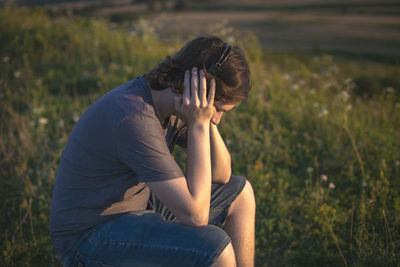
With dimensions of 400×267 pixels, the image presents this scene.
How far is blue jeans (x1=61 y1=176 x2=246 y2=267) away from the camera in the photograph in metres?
1.37

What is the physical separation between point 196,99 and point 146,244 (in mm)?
687

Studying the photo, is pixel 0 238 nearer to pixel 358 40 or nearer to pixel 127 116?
pixel 127 116

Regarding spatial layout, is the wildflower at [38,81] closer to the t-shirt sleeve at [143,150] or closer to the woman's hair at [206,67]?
the woman's hair at [206,67]

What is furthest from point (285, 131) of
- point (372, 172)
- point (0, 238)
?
point (0, 238)

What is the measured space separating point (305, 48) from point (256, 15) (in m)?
11.3

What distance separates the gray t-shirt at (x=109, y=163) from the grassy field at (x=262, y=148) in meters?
0.90

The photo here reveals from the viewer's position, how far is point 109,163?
1469 mm

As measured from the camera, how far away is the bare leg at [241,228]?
1847mm

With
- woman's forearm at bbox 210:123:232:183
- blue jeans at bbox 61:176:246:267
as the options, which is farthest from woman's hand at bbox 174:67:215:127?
blue jeans at bbox 61:176:246:267

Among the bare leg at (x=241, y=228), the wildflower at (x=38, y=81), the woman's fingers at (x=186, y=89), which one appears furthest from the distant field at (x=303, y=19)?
the bare leg at (x=241, y=228)

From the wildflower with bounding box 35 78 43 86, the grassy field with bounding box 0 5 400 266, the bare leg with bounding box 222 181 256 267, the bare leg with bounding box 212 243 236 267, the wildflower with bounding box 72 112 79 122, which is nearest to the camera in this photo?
the bare leg with bounding box 212 243 236 267

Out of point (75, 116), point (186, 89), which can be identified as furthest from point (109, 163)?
point (75, 116)

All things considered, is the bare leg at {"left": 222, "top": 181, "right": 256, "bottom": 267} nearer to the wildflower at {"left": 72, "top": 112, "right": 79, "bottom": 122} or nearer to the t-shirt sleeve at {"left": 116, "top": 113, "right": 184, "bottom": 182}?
the t-shirt sleeve at {"left": 116, "top": 113, "right": 184, "bottom": 182}

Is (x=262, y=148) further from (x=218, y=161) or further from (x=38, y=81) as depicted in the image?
(x=38, y=81)
